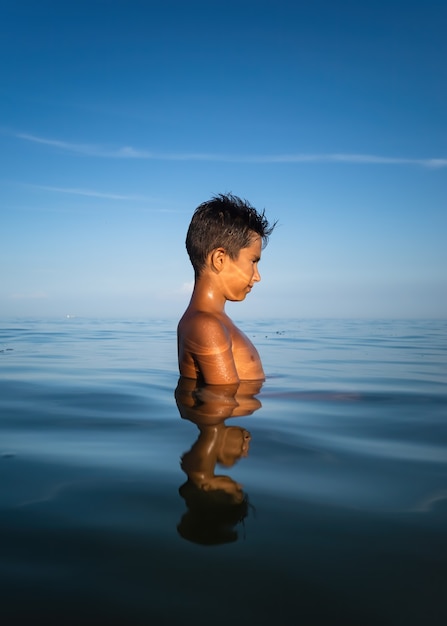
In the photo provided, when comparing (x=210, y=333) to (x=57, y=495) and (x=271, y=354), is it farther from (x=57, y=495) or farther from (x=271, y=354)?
(x=271, y=354)

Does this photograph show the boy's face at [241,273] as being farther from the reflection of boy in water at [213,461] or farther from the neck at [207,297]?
the reflection of boy in water at [213,461]

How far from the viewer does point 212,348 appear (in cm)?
344

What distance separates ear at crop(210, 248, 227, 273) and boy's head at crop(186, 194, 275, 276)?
0.04 meters

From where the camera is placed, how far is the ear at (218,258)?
394cm

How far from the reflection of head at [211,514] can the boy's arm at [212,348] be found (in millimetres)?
1803

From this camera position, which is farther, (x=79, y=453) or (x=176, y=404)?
(x=176, y=404)

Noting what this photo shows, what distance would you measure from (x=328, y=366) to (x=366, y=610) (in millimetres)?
4969

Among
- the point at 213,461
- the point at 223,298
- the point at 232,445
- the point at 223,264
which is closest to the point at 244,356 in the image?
the point at 223,298

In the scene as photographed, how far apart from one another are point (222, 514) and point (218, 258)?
9.04ft

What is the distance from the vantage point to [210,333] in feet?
11.2

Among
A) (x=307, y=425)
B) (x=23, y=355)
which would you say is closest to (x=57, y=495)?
(x=307, y=425)

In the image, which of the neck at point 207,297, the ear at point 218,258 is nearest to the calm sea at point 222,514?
the neck at point 207,297

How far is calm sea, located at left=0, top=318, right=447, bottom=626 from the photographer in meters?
1.01

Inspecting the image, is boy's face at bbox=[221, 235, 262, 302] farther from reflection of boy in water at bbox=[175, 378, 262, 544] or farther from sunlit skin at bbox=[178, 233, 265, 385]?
reflection of boy in water at bbox=[175, 378, 262, 544]
